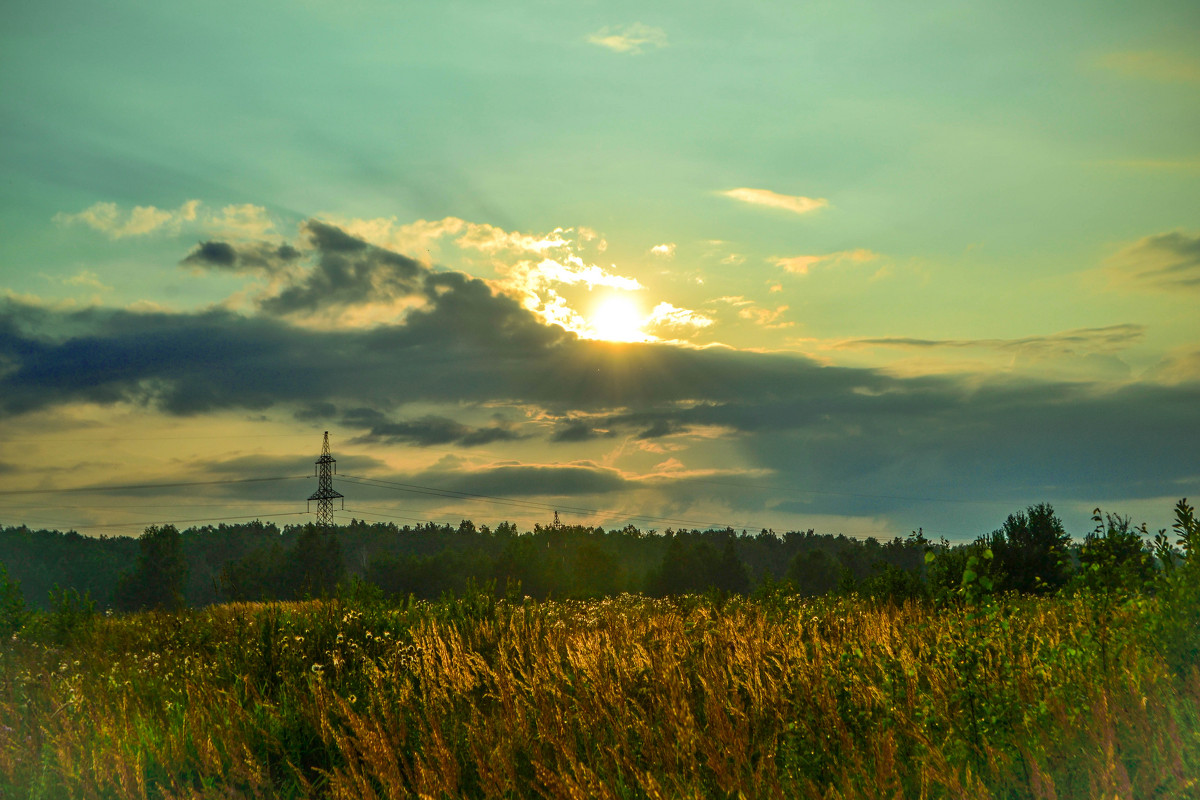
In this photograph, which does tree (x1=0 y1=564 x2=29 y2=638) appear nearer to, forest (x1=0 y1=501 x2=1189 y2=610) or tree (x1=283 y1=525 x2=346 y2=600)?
forest (x1=0 y1=501 x2=1189 y2=610)

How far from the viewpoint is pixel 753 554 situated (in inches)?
5507

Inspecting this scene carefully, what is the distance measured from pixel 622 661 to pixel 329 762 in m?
2.76

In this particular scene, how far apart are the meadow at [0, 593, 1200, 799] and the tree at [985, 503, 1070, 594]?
19.7 meters

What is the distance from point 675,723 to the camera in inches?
184

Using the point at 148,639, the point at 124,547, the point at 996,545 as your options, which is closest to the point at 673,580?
the point at 996,545

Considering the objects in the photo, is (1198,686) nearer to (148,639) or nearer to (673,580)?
(148,639)

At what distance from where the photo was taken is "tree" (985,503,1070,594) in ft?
89.5

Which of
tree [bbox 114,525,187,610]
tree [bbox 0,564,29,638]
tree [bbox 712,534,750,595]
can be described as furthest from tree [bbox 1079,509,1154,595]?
tree [bbox 114,525,187,610]

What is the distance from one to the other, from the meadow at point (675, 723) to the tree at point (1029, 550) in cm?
1971

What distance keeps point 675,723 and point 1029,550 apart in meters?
29.2

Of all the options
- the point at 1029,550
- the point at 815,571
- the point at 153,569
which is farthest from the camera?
the point at 815,571

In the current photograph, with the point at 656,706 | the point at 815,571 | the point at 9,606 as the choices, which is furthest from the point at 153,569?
the point at 656,706

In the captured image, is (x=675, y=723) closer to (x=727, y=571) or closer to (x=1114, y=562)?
(x=1114, y=562)

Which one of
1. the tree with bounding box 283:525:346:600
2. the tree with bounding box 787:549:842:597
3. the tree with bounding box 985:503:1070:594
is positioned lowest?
the tree with bounding box 787:549:842:597
